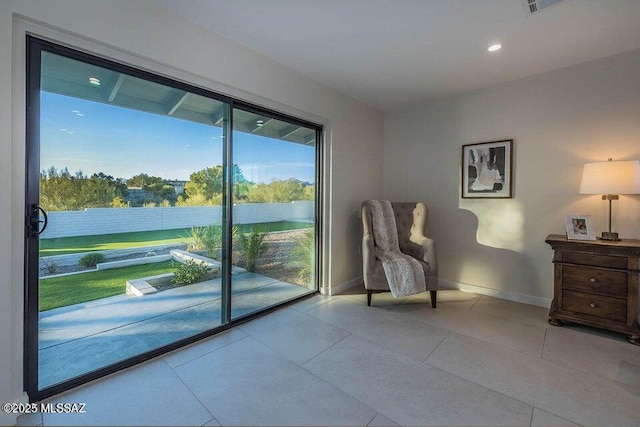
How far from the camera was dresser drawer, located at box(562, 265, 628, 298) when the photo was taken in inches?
91.0

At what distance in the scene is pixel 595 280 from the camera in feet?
7.91

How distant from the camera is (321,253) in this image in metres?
3.44

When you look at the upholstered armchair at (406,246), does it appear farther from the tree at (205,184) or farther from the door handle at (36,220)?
the door handle at (36,220)

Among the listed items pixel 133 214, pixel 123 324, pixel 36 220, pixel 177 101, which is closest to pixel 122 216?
pixel 133 214

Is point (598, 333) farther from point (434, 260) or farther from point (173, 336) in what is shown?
point (173, 336)

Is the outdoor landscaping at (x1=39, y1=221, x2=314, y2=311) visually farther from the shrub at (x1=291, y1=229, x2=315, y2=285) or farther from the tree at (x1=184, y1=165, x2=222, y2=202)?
the tree at (x1=184, y1=165, x2=222, y2=202)

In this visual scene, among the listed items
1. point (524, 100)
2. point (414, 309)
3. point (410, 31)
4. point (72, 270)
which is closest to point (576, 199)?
point (524, 100)

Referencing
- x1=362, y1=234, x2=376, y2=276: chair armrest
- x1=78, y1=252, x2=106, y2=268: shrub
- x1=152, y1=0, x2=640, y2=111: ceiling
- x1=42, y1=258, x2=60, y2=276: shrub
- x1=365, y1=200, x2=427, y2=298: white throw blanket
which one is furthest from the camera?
x1=362, y1=234, x2=376, y2=276: chair armrest

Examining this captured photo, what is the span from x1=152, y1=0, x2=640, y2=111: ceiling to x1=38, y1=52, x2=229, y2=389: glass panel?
0.73m

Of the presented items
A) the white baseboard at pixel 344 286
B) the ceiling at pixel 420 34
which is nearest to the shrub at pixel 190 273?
the white baseboard at pixel 344 286

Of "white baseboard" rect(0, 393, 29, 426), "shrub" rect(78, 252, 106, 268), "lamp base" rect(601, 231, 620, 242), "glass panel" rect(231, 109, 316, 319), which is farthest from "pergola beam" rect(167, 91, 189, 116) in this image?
"lamp base" rect(601, 231, 620, 242)

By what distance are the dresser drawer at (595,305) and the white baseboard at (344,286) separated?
218cm

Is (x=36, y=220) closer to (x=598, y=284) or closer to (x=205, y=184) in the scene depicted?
(x=205, y=184)

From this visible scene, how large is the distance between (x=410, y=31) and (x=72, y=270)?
3.00 m
